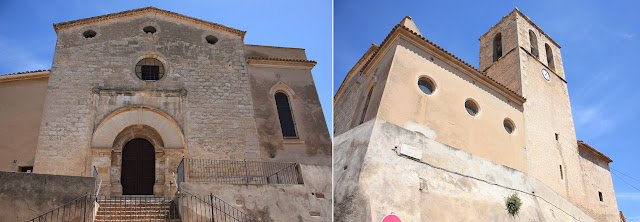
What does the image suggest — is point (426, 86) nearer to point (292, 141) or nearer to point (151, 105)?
point (292, 141)

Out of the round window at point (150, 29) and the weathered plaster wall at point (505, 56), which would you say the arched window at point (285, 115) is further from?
the weathered plaster wall at point (505, 56)

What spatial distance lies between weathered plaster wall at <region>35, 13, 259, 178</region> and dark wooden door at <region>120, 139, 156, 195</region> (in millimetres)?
1165

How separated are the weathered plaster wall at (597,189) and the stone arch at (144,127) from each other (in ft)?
52.4

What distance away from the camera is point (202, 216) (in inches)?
504

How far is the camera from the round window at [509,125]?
59.2 feet

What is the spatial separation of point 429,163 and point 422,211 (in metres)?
1.60

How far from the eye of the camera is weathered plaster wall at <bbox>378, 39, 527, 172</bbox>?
580 inches

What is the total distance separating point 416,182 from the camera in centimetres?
1312

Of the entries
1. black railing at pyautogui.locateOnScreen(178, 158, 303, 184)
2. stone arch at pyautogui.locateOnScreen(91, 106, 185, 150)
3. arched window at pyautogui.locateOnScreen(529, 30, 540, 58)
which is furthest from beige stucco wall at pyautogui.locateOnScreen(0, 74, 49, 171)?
arched window at pyautogui.locateOnScreen(529, 30, 540, 58)

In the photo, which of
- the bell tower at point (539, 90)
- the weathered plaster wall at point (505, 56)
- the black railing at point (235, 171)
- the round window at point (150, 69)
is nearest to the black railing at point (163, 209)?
the black railing at point (235, 171)

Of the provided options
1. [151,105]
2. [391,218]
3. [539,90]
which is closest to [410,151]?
[391,218]

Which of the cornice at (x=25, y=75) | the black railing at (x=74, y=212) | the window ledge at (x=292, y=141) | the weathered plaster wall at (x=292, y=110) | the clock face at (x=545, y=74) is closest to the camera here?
the black railing at (x=74, y=212)

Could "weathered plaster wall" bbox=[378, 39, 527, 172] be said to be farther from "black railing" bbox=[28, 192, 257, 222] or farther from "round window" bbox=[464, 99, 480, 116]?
"black railing" bbox=[28, 192, 257, 222]

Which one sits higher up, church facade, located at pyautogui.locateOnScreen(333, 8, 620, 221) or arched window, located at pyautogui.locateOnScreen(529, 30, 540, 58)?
arched window, located at pyautogui.locateOnScreen(529, 30, 540, 58)
